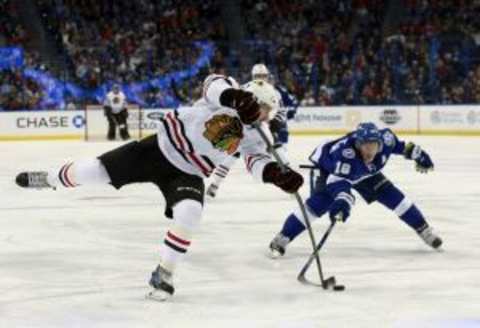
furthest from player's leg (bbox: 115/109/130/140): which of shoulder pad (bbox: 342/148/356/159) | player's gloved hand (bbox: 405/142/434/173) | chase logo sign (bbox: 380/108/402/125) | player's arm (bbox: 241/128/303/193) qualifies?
player's arm (bbox: 241/128/303/193)

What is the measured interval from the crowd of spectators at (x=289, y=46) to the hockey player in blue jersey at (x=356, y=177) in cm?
1456

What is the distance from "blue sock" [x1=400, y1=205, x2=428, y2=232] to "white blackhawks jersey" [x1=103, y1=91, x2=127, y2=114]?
48.3 ft

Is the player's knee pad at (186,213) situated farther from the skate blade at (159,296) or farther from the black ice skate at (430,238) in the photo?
the black ice skate at (430,238)

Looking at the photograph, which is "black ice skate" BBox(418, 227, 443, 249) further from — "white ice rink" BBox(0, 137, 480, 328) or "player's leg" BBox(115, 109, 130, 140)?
"player's leg" BBox(115, 109, 130, 140)

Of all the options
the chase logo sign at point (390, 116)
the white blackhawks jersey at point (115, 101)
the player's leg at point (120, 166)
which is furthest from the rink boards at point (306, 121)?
the player's leg at point (120, 166)

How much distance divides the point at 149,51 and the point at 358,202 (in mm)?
14511

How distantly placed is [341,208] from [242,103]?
4.01 ft

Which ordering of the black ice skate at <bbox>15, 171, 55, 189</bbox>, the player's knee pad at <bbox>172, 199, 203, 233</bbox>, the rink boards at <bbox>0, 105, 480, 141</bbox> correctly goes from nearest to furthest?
the player's knee pad at <bbox>172, 199, 203, 233</bbox>
the black ice skate at <bbox>15, 171, 55, 189</bbox>
the rink boards at <bbox>0, 105, 480, 141</bbox>

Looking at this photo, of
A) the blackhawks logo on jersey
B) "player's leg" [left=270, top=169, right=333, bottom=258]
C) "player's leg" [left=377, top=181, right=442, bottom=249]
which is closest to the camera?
the blackhawks logo on jersey

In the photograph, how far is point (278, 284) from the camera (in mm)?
5344


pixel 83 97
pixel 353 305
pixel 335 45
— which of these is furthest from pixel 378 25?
pixel 353 305

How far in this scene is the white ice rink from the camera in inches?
178

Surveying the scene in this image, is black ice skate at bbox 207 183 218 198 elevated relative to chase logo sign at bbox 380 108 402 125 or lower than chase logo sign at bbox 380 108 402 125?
elevated

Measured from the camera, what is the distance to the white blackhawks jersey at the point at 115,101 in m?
20.7
